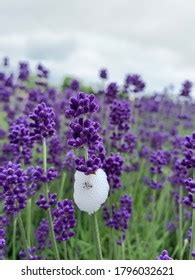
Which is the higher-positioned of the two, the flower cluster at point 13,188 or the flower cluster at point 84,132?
the flower cluster at point 84,132

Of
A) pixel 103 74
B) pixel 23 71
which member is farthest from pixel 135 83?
pixel 23 71

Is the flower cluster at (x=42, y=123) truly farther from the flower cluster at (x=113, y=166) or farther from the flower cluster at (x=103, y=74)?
the flower cluster at (x=103, y=74)

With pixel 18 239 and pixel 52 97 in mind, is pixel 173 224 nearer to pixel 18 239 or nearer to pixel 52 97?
pixel 18 239

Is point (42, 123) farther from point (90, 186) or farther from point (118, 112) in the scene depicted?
point (118, 112)

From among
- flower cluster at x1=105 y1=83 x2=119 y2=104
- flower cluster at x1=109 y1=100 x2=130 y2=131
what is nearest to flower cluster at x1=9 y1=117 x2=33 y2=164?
flower cluster at x1=109 y1=100 x2=130 y2=131

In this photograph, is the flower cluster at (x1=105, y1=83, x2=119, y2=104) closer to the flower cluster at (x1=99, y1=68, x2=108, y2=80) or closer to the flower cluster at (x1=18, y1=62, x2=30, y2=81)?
the flower cluster at (x1=99, y1=68, x2=108, y2=80)

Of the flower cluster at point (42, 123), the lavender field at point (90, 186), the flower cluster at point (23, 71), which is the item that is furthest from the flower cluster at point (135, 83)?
the flower cluster at point (42, 123)

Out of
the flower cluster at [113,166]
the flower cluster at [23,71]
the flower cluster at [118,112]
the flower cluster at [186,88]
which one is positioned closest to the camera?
the flower cluster at [113,166]
